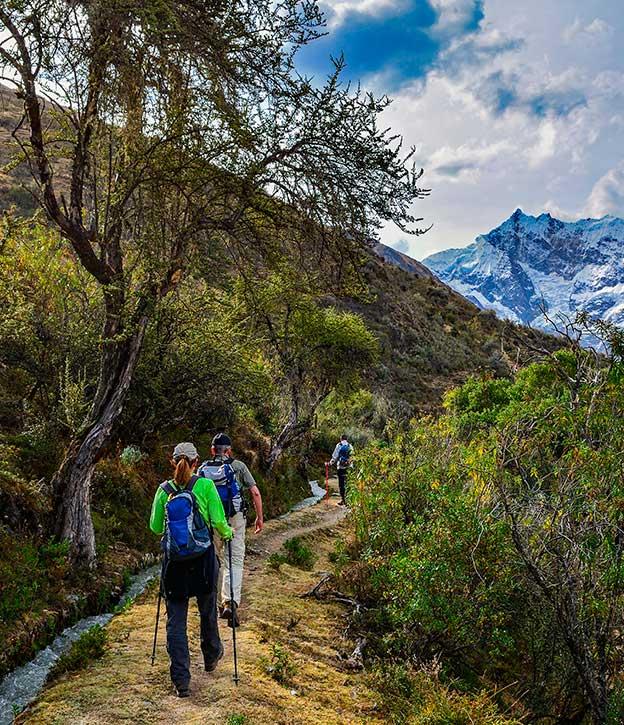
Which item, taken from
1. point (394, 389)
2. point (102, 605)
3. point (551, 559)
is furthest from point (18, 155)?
point (394, 389)

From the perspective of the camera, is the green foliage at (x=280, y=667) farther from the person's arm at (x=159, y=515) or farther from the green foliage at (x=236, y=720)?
the person's arm at (x=159, y=515)

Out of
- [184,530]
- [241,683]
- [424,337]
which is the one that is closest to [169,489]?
[184,530]

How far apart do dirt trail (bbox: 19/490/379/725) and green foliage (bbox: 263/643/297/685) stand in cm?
6

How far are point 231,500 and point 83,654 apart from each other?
7.40 ft

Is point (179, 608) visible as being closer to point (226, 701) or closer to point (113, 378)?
point (226, 701)

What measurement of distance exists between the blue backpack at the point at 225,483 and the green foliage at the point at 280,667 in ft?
5.65

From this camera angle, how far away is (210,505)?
5609mm

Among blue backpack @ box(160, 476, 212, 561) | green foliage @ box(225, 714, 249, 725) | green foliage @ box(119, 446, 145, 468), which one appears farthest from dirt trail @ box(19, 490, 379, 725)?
green foliage @ box(119, 446, 145, 468)

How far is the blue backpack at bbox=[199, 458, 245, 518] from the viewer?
284 inches

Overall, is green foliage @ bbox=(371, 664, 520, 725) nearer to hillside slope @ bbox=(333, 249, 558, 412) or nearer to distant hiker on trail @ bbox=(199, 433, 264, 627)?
distant hiker on trail @ bbox=(199, 433, 264, 627)

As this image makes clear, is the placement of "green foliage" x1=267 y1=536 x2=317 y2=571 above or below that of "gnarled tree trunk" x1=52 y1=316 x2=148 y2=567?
below

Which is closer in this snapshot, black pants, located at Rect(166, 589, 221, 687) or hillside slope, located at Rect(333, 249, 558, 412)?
black pants, located at Rect(166, 589, 221, 687)

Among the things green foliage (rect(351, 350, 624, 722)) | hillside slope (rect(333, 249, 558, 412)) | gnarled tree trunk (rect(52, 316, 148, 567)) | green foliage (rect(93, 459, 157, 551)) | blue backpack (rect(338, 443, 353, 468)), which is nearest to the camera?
green foliage (rect(351, 350, 624, 722))

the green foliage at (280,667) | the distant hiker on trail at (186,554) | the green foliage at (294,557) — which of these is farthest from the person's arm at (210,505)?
the green foliage at (294,557)
